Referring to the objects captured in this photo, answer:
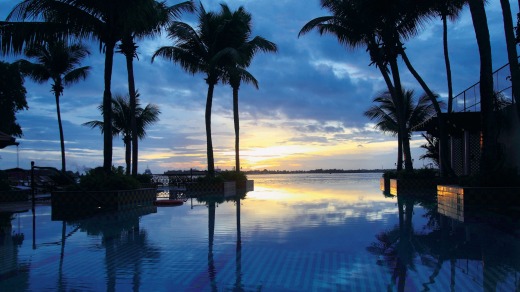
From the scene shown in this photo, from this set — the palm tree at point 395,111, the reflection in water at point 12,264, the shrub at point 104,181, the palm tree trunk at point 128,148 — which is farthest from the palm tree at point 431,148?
the reflection in water at point 12,264

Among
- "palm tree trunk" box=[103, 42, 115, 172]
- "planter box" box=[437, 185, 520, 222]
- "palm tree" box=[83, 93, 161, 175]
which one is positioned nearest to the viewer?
"planter box" box=[437, 185, 520, 222]

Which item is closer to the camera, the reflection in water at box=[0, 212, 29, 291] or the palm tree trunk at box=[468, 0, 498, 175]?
the reflection in water at box=[0, 212, 29, 291]

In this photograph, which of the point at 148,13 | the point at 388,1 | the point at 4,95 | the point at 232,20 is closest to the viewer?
the point at 148,13

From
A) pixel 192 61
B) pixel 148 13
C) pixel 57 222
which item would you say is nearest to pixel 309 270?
pixel 57 222

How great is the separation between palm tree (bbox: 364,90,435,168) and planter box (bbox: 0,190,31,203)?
19.4 metres

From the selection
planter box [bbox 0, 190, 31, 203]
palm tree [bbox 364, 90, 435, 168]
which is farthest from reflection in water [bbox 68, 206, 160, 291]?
palm tree [bbox 364, 90, 435, 168]

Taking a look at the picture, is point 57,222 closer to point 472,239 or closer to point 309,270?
point 309,270

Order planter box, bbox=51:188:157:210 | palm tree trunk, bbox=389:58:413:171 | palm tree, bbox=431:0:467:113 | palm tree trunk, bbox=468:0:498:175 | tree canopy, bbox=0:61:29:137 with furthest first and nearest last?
tree canopy, bbox=0:61:29:137, palm tree trunk, bbox=389:58:413:171, palm tree, bbox=431:0:467:113, planter box, bbox=51:188:157:210, palm tree trunk, bbox=468:0:498:175

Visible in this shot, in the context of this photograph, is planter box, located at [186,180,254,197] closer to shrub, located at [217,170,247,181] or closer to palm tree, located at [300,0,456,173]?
shrub, located at [217,170,247,181]

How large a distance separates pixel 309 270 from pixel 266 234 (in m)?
2.61

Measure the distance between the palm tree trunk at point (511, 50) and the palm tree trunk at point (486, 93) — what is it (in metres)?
0.78

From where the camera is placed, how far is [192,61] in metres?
21.2

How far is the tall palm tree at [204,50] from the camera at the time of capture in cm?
A: 2070

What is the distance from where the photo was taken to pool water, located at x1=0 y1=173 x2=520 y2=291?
438 centimetres
